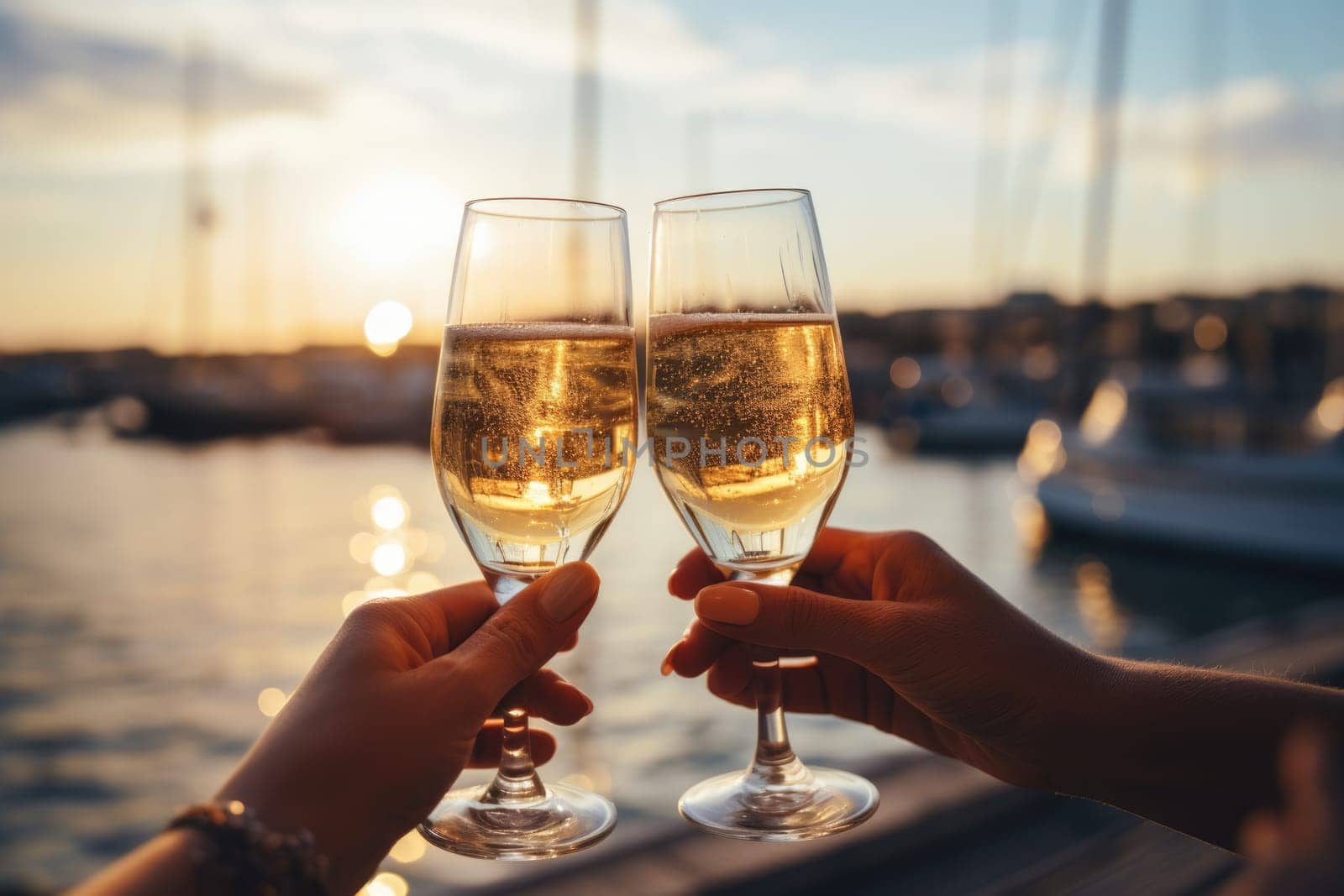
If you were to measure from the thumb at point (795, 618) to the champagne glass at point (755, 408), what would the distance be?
100 mm

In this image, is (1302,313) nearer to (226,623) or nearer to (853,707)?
(226,623)

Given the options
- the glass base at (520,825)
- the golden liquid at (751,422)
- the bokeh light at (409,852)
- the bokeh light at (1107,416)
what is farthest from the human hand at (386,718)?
the bokeh light at (1107,416)

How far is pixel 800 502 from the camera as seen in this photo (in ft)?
5.95

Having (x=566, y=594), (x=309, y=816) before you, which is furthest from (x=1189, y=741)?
(x=309, y=816)

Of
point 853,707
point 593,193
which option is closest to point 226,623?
point 593,193

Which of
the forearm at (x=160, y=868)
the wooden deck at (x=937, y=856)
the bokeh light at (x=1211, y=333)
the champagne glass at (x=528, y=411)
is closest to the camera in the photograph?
the forearm at (x=160, y=868)

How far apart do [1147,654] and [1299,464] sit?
5.79 m

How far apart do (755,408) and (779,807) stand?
0.64m

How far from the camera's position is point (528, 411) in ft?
5.70

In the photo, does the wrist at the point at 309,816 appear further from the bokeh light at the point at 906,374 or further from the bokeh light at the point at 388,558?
the bokeh light at the point at 906,374

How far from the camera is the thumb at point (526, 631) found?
1.61 m

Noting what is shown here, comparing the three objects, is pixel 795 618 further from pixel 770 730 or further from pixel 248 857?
pixel 248 857

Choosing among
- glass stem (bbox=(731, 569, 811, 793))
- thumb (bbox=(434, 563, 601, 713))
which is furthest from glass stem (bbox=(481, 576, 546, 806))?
glass stem (bbox=(731, 569, 811, 793))

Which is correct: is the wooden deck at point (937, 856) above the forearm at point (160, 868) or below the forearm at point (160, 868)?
below
